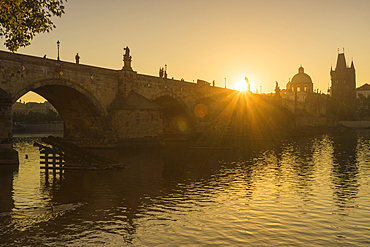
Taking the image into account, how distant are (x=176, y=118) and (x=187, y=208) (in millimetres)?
54679

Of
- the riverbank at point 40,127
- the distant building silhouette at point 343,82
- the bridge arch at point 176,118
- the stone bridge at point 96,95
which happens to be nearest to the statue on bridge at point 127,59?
the stone bridge at point 96,95

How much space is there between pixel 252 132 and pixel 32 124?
7403cm

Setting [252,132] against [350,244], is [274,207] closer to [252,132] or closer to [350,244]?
[350,244]

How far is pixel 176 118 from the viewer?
68.5 metres

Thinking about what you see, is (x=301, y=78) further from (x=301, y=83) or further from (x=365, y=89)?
(x=365, y=89)

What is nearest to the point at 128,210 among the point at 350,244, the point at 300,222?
the point at 300,222

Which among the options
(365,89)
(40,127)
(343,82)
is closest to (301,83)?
(343,82)

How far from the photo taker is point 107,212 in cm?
1346

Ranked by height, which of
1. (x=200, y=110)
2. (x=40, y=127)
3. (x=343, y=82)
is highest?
(x=343, y=82)

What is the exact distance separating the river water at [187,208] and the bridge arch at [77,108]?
18653mm

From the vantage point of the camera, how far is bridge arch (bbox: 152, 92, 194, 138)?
64188 mm

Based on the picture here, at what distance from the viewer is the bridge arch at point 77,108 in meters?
41.6

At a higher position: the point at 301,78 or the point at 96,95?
the point at 301,78

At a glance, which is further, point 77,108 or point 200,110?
point 200,110
